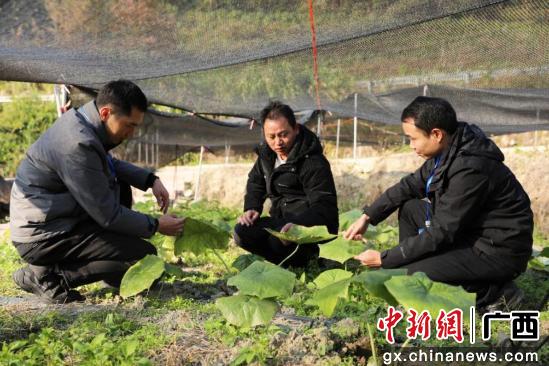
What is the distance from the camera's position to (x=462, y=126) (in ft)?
9.63

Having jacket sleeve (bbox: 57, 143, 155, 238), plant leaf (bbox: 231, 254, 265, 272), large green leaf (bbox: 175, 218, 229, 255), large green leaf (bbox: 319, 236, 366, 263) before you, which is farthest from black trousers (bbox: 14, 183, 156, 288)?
large green leaf (bbox: 319, 236, 366, 263)

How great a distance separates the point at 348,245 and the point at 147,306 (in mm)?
1003

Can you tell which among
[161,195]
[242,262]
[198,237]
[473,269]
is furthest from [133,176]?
[473,269]

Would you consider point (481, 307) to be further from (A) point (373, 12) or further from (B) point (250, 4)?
(B) point (250, 4)

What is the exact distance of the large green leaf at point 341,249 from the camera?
3.07 metres

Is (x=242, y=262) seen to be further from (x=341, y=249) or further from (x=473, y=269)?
(x=473, y=269)

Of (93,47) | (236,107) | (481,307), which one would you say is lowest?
(481,307)

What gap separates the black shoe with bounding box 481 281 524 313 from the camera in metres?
3.00

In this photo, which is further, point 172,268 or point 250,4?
point 250,4

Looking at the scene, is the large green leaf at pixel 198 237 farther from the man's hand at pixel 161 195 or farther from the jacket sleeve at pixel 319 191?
the jacket sleeve at pixel 319 191

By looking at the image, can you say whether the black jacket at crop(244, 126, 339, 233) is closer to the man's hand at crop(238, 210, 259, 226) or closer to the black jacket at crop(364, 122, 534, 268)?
the man's hand at crop(238, 210, 259, 226)

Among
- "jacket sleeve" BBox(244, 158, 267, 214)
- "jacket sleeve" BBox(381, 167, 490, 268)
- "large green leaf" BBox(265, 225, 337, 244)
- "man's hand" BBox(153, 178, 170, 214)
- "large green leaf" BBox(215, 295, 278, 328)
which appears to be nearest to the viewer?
"large green leaf" BBox(215, 295, 278, 328)

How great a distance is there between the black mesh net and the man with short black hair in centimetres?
97

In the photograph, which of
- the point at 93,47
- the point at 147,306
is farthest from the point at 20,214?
the point at 93,47
